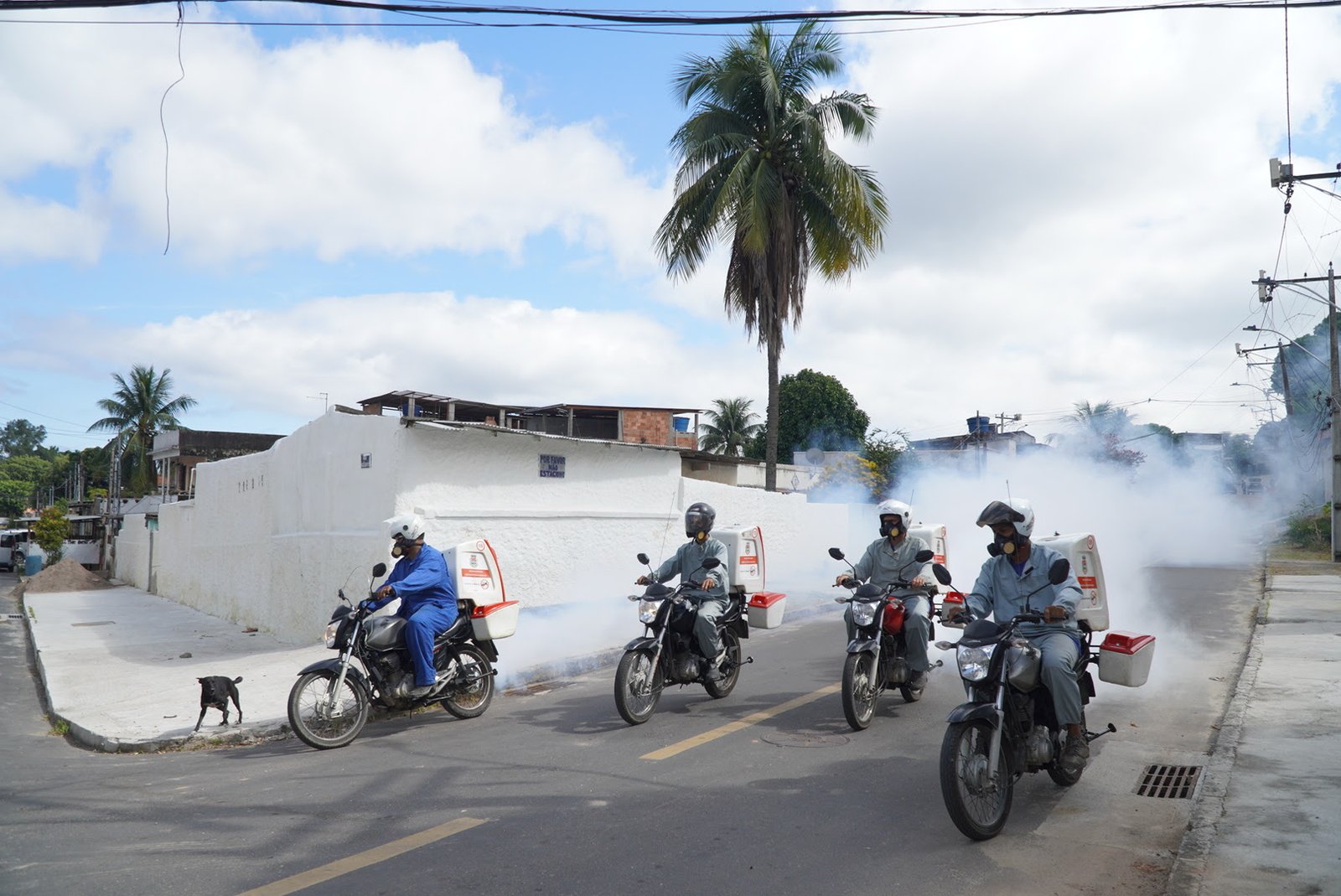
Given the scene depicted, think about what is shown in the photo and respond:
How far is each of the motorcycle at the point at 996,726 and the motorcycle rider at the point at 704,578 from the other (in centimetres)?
280

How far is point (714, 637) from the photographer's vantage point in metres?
8.11

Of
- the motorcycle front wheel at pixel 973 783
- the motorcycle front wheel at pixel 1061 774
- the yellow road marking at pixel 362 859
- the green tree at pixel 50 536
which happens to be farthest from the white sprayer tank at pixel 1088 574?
the green tree at pixel 50 536

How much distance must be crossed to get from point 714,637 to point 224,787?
3832 mm

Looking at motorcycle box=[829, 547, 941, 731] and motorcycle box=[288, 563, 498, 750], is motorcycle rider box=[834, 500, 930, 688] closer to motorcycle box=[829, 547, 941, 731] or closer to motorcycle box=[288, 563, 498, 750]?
motorcycle box=[829, 547, 941, 731]

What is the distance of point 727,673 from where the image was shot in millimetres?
8711

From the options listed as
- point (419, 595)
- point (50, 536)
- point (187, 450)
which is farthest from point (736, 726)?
point (187, 450)

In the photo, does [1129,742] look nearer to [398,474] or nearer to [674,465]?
[398,474]

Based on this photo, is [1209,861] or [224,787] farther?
[224,787]

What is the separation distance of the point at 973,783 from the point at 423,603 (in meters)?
4.73

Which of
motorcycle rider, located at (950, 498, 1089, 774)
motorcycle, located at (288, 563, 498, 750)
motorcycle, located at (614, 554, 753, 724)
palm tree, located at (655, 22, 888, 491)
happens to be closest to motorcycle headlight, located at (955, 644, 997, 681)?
motorcycle rider, located at (950, 498, 1089, 774)

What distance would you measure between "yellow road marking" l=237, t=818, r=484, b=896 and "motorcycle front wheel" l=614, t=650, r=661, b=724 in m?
2.29

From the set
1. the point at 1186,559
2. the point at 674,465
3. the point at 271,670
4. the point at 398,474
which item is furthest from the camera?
the point at 1186,559

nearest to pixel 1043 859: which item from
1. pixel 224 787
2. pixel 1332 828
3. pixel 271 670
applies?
pixel 1332 828

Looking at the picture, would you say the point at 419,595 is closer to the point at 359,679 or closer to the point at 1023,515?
the point at 359,679
